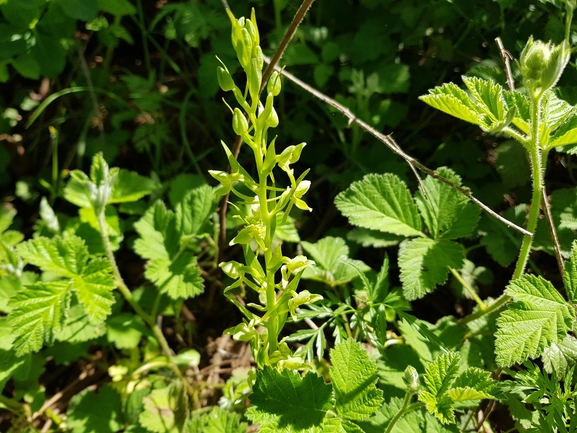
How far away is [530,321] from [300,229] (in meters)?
1.15

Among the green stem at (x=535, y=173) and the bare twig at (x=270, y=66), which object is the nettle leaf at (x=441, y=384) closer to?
the green stem at (x=535, y=173)

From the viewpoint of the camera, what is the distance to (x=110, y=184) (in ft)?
5.60

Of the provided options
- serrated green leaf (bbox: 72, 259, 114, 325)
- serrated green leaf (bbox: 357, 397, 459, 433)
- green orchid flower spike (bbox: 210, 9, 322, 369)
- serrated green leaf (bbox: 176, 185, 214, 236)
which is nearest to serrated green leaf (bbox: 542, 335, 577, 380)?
serrated green leaf (bbox: 357, 397, 459, 433)

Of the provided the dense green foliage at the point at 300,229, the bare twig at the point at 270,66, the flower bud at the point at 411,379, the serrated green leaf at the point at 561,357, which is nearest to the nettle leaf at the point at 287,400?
the dense green foliage at the point at 300,229

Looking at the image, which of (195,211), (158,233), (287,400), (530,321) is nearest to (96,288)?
(158,233)

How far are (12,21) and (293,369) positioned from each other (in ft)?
6.28

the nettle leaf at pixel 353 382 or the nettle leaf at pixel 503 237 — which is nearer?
the nettle leaf at pixel 353 382

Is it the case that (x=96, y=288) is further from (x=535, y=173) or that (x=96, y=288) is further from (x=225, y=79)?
(x=535, y=173)

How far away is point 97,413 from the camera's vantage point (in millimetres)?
1741

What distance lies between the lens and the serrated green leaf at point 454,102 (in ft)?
4.14

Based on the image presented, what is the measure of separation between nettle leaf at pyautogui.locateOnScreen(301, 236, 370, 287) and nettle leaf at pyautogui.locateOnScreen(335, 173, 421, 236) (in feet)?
0.50

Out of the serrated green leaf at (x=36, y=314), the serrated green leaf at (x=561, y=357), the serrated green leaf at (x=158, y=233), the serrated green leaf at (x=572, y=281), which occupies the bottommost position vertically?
the serrated green leaf at (x=36, y=314)

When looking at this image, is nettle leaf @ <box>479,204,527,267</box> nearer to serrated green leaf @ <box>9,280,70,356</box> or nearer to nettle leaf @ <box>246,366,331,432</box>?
nettle leaf @ <box>246,366,331,432</box>

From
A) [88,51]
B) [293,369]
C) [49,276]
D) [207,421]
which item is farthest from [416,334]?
[88,51]
